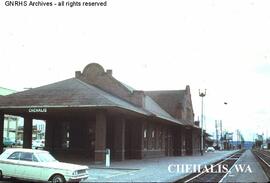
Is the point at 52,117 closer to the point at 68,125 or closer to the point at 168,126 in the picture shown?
the point at 68,125

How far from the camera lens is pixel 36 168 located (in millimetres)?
17531

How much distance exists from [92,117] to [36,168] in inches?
775

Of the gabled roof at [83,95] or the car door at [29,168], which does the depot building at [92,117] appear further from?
the car door at [29,168]

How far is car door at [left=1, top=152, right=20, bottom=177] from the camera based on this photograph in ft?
58.7

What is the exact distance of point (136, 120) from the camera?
3978 centimetres

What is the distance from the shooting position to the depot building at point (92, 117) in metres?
29.9

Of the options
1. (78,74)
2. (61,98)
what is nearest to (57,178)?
(61,98)

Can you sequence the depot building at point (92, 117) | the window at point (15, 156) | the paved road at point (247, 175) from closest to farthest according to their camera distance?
the window at point (15, 156) < the paved road at point (247, 175) < the depot building at point (92, 117)

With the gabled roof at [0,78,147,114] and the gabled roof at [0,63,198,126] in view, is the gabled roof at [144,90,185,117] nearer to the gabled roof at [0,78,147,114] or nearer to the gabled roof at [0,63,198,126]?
the gabled roof at [0,63,198,126]

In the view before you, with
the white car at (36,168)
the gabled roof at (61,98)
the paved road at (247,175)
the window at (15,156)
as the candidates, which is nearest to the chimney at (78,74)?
the gabled roof at (61,98)

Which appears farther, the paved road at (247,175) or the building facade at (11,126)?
the building facade at (11,126)

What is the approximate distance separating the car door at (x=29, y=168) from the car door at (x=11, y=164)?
0.64ft

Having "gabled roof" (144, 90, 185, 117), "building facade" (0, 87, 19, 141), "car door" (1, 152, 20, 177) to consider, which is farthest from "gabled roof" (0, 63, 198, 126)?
"building facade" (0, 87, 19, 141)

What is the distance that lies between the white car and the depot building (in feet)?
33.2
